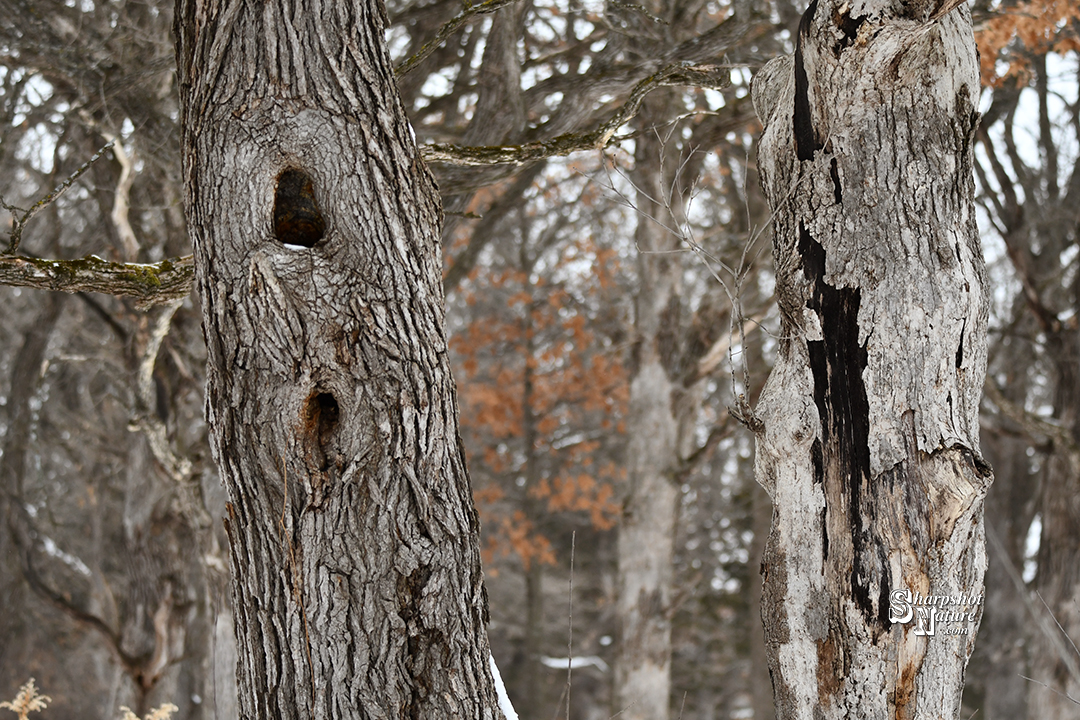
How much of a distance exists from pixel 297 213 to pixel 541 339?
1045cm

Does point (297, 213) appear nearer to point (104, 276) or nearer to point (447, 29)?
point (104, 276)

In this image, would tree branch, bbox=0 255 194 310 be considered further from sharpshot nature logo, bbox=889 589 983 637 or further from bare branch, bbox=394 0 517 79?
sharpshot nature logo, bbox=889 589 983 637

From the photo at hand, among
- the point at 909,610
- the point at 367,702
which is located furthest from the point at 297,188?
the point at 909,610

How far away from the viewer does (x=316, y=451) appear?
2.30m

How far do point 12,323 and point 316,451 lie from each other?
1164 cm

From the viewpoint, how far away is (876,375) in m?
2.53

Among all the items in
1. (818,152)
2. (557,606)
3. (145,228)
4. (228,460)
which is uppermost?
(145,228)

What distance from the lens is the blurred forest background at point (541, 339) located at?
16.7 ft

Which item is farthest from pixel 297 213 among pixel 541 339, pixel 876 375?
pixel 541 339

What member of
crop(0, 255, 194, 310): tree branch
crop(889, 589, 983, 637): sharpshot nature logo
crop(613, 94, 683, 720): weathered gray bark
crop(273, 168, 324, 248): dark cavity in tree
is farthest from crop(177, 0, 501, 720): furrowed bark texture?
crop(613, 94, 683, 720): weathered gray bark

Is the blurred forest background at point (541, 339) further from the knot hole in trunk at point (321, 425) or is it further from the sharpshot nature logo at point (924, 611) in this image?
the knot hole in trunk at point (321, 425)

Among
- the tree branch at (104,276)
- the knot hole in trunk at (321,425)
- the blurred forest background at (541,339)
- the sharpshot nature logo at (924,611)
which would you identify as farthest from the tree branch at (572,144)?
the sharpshot nature logo at (924,611)

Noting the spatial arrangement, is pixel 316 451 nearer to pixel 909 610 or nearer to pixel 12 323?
pixel 909 610

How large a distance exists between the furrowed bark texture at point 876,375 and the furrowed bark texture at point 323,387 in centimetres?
104
